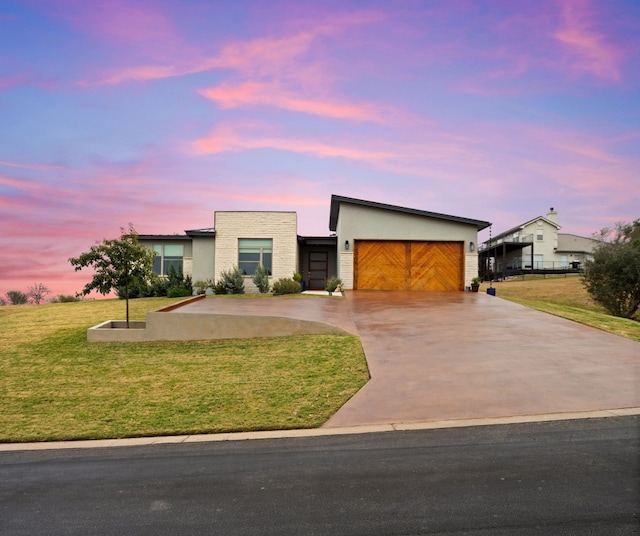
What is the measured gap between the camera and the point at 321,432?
648 centimetres

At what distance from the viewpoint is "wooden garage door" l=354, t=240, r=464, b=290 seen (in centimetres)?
2530

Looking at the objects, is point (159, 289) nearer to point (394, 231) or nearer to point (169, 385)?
point (394, 231)

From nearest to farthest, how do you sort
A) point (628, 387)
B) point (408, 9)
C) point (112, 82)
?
1. point (628, 387)
2. point (408, 9)
3. point (112, 82)

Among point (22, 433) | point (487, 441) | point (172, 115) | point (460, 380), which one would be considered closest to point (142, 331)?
point (22, 433)

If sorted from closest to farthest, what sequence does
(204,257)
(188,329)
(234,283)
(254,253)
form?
(188,329) < (234,283) < (254,253) < (204,257)

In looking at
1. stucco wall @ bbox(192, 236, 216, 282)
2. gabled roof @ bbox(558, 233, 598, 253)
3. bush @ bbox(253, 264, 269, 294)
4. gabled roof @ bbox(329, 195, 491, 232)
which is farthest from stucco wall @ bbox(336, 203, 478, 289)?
gabled roof @ bbox(558, 233, 598, 253)

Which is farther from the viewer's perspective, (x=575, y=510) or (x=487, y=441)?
(x=487, y=441)

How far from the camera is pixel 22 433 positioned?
7254mm

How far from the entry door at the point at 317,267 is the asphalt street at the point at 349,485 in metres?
24.1

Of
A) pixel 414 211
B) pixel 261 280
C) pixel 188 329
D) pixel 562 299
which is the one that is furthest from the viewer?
pixel 562 299

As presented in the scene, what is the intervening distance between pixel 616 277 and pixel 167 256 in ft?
84.2

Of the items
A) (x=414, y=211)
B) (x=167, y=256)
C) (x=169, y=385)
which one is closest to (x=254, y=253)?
(x=167, y=256)

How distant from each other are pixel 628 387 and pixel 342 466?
5.85 m

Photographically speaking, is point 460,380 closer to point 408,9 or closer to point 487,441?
point 487,441
